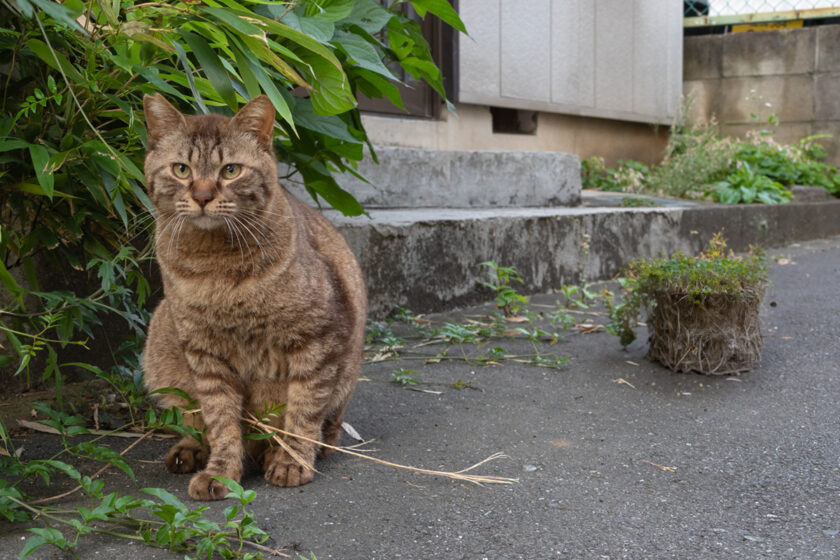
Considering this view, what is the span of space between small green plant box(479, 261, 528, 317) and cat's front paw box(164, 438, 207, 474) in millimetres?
2009

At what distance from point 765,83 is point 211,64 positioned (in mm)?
8577

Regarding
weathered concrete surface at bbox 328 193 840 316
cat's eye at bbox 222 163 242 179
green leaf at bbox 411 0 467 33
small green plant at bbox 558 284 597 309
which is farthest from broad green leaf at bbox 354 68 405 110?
small green plant at bbox 558 284 597 309

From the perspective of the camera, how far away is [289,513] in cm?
193

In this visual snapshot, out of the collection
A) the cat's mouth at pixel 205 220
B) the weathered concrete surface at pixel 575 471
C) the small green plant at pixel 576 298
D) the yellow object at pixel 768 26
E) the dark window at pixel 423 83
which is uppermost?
the yellow object at pixel 768 26

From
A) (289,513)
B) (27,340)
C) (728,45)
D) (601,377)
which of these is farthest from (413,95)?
(728,45)

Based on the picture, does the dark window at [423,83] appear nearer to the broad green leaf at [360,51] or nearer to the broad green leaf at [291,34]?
the broad green leaf at [360,51]

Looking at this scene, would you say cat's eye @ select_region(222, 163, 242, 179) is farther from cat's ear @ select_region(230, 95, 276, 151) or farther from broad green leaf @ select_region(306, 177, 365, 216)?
broad green leaf @ select_region(306, 177, 365, 216)

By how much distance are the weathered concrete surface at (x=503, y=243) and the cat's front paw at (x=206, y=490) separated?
1900 mm

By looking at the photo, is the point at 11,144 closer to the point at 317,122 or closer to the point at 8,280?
the point at 8,280

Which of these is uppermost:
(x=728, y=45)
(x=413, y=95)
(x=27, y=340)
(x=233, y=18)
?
(x=728, y=45)

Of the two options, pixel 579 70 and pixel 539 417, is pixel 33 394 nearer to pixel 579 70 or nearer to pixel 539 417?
pixel 539 417

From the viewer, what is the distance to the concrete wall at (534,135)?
17.7ft

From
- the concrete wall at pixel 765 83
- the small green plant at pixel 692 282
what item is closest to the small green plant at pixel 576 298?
the small green plant at pixel 692 282

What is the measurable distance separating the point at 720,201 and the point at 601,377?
14.7ft
